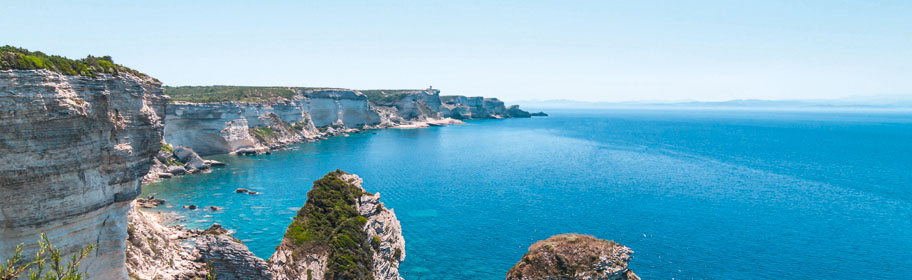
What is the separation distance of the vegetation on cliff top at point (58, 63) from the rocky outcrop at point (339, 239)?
14.2 meters

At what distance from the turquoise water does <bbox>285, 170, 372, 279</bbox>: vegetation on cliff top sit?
7.55 m

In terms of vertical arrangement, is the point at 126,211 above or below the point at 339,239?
above

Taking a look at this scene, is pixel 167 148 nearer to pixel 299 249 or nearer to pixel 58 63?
pixel 299 249

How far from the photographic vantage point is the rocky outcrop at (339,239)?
95.9ft

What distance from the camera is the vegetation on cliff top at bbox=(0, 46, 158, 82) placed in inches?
727

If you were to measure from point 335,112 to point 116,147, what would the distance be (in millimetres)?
132471

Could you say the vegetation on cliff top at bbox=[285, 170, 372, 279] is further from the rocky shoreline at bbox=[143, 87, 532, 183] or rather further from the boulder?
the boulder

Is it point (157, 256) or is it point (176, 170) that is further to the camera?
point (176, 170)

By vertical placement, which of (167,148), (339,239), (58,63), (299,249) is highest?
(58,63)

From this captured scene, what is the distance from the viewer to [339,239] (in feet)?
104

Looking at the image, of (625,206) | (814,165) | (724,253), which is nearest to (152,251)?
(724,253)

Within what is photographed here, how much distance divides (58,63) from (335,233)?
18700 millimetres

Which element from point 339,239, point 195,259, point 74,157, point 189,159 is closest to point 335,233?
point 339,239

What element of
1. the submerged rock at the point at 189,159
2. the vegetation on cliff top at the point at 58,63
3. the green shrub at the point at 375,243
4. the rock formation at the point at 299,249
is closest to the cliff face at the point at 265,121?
the submerged rock at the point at 189,159
